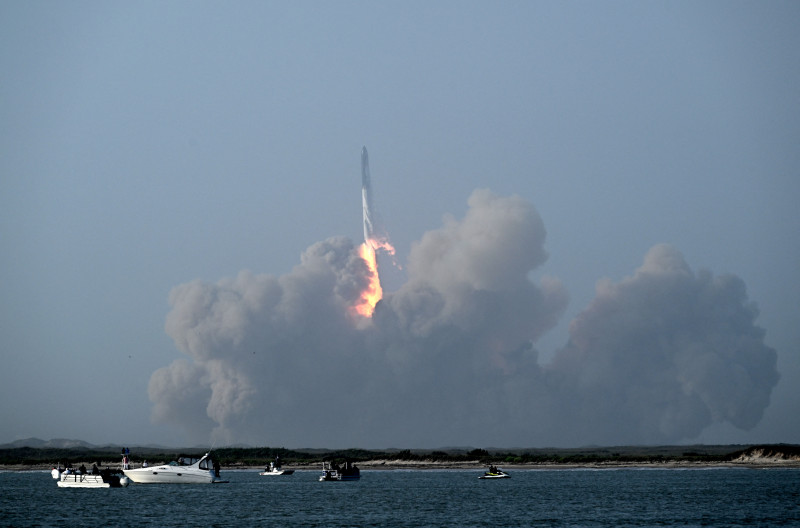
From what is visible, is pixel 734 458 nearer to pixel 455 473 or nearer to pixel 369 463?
pixel 455 473

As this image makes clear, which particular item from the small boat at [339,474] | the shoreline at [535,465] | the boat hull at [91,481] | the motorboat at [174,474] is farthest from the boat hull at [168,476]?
the shoreline at [535,465]

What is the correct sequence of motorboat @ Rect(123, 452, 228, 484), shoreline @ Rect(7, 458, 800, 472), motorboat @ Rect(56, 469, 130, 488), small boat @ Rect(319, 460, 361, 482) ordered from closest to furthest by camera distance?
motorboat @ Rect(56, 469, 130, 488), motorboat @ Rect(123, 452, 228, 484), small boat @ Rect(319, 460, 361, 482), shoreline @ Rect(7, 458, 800, 472)

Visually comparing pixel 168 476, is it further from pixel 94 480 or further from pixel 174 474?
pixel 94 480

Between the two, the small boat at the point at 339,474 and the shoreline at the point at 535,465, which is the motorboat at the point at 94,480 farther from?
the shoreline at the point at 535,465

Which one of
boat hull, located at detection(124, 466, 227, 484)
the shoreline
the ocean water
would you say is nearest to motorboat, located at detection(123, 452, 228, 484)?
boat hull, located at detection(124, 466, 227, 484)

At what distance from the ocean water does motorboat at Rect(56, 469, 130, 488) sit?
1.01 m

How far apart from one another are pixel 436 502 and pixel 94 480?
47837 millimetres

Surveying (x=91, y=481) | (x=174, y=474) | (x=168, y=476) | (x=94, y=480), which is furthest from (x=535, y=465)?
(x=91, y=481)

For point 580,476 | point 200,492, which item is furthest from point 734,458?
point 200,492

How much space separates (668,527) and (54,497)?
67813 millimetres

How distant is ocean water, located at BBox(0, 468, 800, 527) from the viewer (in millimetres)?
85188

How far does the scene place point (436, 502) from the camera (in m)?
103

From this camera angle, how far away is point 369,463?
195250 millimetres

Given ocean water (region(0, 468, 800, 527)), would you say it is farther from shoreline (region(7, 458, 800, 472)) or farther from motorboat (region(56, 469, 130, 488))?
shoreline (region(7, 458, 800, 472))
